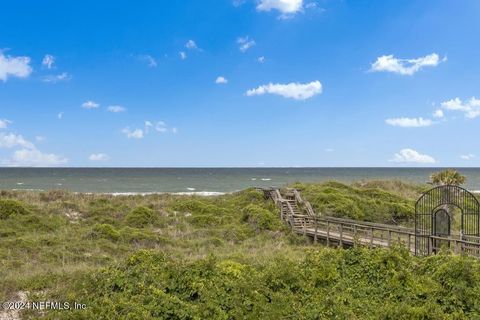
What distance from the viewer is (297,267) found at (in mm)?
11312

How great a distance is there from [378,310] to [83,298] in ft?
22.0

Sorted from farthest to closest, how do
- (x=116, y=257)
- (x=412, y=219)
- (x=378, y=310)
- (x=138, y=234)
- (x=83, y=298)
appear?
(x=412, y=219)
(x=138, y=234)
(x=116, y=257)
(x=83, y=298)
(x=378, y=310)

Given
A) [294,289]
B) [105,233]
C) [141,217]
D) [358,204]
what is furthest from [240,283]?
[358,204]

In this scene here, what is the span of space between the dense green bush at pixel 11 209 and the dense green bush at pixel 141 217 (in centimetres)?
563

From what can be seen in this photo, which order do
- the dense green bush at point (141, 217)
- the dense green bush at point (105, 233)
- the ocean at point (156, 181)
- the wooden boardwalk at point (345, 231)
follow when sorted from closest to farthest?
the wooden boardwalk at point (345, 231), the dense green bush at point (105, 233), the dense green bush at point (141, 217), the ocean at point (156, 181)

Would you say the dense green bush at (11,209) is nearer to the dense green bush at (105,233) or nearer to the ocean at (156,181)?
the dense green bush at (105,233)

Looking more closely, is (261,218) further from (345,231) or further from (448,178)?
(448,178)

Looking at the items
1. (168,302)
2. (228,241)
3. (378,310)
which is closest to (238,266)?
(168,302)

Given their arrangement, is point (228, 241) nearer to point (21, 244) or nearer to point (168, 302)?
point (21, 244)

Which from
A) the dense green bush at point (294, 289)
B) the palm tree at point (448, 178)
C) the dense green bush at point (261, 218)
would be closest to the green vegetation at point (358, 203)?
the dense green bush at point (261, 218)

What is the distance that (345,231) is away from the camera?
22406mm

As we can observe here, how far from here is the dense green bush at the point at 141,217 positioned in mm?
23734

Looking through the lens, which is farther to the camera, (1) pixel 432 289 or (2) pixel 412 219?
(2) pixel 412 219

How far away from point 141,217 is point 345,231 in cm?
1141
